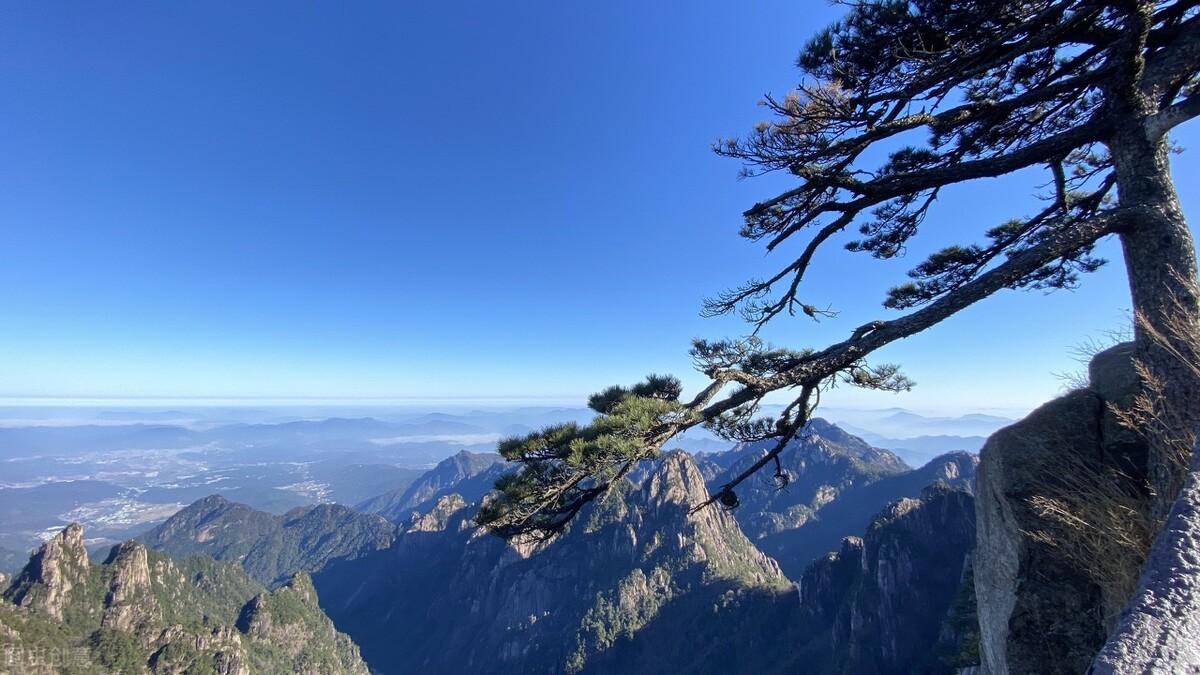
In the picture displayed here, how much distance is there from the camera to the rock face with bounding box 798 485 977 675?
83688 millimetres

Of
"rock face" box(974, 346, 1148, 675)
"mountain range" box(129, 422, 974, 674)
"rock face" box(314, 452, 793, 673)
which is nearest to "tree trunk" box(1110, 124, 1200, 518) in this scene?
"rock face" box(974, 346, 1148, 675)

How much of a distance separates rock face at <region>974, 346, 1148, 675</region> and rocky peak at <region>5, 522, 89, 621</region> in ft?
536

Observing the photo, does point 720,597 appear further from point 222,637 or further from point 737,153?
point 737,153

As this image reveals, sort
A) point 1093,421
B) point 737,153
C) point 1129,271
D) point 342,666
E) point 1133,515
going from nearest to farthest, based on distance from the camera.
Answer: point 1133,515 < point 1129,271 < point 1093,421 < point 737,153 < point 342,666

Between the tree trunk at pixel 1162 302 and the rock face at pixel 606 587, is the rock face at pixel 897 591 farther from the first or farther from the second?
the tree trunk at pixel 1162 302

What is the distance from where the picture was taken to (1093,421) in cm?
545

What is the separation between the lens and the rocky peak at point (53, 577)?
105 metres

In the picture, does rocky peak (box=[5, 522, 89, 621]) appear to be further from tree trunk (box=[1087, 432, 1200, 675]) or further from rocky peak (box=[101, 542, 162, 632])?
tree trunk (box=[1087, 432, 1200, 675])

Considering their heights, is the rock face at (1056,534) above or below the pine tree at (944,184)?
below

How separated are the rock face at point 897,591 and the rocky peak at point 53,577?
534ft

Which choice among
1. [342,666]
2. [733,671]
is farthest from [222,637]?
[733,671]

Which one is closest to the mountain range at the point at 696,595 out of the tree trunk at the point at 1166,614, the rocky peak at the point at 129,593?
the tree trunk at the point at 1166,614

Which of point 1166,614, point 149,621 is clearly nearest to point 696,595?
point 149,621

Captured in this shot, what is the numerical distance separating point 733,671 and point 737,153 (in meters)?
139
